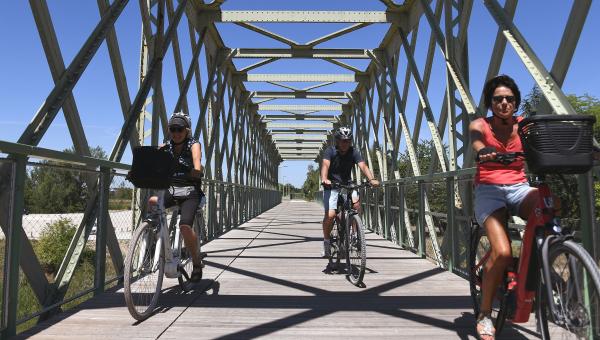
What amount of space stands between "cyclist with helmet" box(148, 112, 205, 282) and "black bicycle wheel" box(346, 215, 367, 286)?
1.47 m

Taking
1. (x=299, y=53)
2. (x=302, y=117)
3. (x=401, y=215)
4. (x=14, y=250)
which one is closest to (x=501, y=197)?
(x=14, y=250)

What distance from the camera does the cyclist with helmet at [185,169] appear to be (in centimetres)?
341

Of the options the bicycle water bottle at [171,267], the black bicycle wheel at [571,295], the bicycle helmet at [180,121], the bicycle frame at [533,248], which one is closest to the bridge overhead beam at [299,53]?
the bicycle helmet at [180,121]

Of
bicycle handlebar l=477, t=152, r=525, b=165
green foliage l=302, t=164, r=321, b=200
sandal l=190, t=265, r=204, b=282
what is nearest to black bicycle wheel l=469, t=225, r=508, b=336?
bicycle handlebar l=477, t=152, r=525, b=165

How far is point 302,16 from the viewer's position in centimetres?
870

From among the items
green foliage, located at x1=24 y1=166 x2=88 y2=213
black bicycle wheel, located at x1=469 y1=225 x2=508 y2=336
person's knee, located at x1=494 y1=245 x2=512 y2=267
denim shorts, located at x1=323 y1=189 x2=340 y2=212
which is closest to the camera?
person's knee, located at x1=494 y1=245 x2=512 y2=267

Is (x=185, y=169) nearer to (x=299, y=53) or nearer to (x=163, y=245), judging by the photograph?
(x=163, y=245)

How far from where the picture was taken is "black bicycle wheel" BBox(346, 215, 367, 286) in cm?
407

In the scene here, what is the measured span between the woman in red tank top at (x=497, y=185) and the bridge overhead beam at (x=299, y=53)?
8550 millimetres

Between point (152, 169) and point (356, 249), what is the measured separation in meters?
2.19

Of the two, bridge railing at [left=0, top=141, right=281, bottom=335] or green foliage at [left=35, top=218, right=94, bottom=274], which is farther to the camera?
green foliage at [left=35, top=218, right=94, bottom=274]

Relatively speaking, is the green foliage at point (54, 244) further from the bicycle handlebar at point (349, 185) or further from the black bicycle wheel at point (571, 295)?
the black bicycle wheel at point (571, 295)

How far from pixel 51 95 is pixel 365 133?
11.4 meters

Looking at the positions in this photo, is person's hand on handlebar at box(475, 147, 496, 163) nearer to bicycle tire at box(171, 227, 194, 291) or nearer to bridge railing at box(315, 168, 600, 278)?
bridge railing at box(315, 168, 600, 278)
